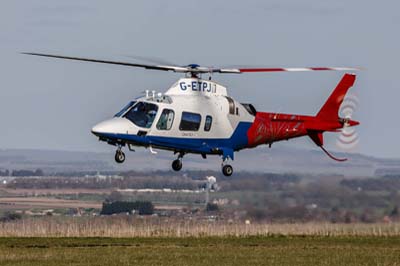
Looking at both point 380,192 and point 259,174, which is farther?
point 259,174

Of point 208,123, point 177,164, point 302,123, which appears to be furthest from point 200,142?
point 302,123

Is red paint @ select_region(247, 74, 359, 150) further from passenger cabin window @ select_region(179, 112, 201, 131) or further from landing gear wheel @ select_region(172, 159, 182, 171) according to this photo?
landing gear wheel @ select_region(172, 159, 182, 171)

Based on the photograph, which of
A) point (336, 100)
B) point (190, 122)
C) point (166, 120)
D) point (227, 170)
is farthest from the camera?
point (336, 100)

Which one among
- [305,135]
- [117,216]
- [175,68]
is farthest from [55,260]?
[117,216]

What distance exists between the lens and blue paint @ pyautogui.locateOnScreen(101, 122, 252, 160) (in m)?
46.5

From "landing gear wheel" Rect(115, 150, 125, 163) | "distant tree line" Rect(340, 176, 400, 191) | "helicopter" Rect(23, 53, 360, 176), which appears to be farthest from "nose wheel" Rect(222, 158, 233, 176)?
"distant tree line" Rect(340, 176, 400, 191)

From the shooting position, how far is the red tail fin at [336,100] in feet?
→ 169

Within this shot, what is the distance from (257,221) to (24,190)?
50557mm

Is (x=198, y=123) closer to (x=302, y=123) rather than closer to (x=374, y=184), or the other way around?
(x=302, y=123)

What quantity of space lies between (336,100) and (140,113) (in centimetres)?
816

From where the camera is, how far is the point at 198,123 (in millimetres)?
47938

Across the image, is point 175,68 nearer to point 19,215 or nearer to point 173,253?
point 173,253

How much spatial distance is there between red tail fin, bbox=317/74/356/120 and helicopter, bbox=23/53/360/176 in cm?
18

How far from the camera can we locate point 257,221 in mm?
58344
